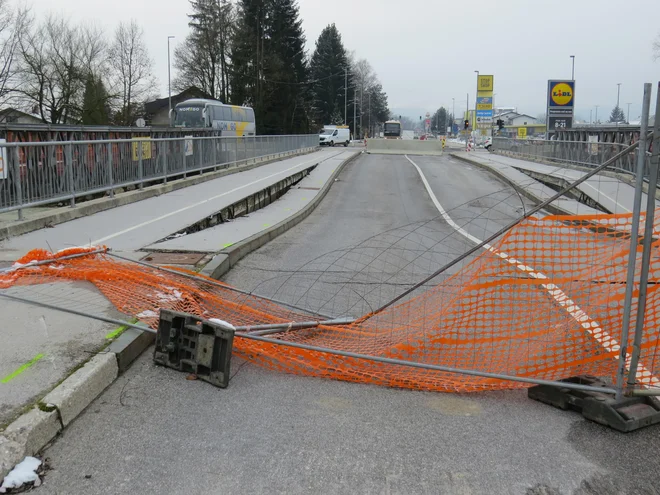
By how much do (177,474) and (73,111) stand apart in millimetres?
52710

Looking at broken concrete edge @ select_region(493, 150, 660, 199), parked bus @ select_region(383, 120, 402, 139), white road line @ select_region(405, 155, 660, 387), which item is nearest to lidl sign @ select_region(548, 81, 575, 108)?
broken concrete edge @ select_region(493, 150, 660, 199)

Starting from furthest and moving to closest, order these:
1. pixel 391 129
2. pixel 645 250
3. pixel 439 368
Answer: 1. pixel 391 129
2. pixel 439 368
3. pixel 645 250

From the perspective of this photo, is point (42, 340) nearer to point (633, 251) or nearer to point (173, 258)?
point (173, 258)

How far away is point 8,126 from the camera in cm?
1441

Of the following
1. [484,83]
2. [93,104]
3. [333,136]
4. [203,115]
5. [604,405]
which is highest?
[484,83]

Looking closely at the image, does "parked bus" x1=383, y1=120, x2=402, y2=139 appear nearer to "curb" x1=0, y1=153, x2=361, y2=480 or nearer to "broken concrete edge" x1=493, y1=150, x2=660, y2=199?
"broken concrete edge" x1=493, y1=150, x2=660, y2=199

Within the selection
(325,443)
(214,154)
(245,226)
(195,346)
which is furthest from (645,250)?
(214,154)

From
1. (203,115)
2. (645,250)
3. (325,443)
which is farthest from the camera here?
(203,115)

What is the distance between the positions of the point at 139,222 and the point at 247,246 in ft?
10.1

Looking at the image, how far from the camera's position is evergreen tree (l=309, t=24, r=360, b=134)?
10615cm

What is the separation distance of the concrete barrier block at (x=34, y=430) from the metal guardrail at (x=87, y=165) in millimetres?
7814

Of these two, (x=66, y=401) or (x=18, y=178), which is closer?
(x=66, y=401)

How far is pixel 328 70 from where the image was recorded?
348 ft

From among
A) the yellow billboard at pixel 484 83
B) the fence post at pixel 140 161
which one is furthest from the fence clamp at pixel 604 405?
the yellow billboard at pixel 484 83
